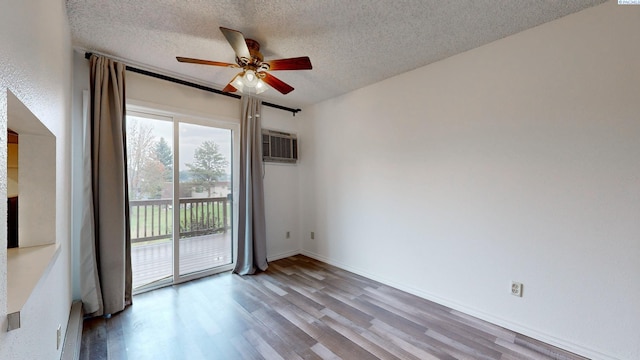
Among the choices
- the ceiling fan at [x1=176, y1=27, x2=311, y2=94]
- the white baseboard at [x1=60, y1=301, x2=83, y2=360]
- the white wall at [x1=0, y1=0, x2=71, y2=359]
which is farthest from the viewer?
the ceiling fan at [x1=176, y1=27, x2=311, y2=94]

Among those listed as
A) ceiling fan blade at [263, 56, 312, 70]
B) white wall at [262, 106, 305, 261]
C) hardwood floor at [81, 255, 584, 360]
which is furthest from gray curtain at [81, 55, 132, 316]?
white wall at [262, 106, 305, 261]

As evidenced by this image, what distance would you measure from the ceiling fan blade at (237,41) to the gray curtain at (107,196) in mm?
1440

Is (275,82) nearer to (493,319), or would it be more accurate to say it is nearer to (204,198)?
(204,198)

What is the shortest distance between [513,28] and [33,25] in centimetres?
309

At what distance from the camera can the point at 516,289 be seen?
2.13 metres

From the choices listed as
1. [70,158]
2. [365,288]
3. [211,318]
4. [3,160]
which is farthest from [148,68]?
[365,288]

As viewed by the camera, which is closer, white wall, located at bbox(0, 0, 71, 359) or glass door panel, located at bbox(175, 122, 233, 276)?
white wall, located at bbox(0, 0, 71, 359)

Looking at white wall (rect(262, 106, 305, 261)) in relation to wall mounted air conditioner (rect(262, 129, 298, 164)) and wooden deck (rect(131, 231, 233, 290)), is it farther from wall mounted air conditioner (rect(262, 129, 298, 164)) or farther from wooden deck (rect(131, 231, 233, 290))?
wooden deck (rect(131, 231, 233, 290))

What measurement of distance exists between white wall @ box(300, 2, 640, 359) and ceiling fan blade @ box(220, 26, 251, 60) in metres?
1.76

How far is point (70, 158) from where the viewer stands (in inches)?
90.2

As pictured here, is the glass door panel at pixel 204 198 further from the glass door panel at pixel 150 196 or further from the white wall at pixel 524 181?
the white wall at pixel 524 181

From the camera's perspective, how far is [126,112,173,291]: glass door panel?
2.77 meters

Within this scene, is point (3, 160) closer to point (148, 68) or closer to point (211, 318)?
point (211, 318)

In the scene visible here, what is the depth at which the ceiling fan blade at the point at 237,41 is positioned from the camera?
1730 mm
